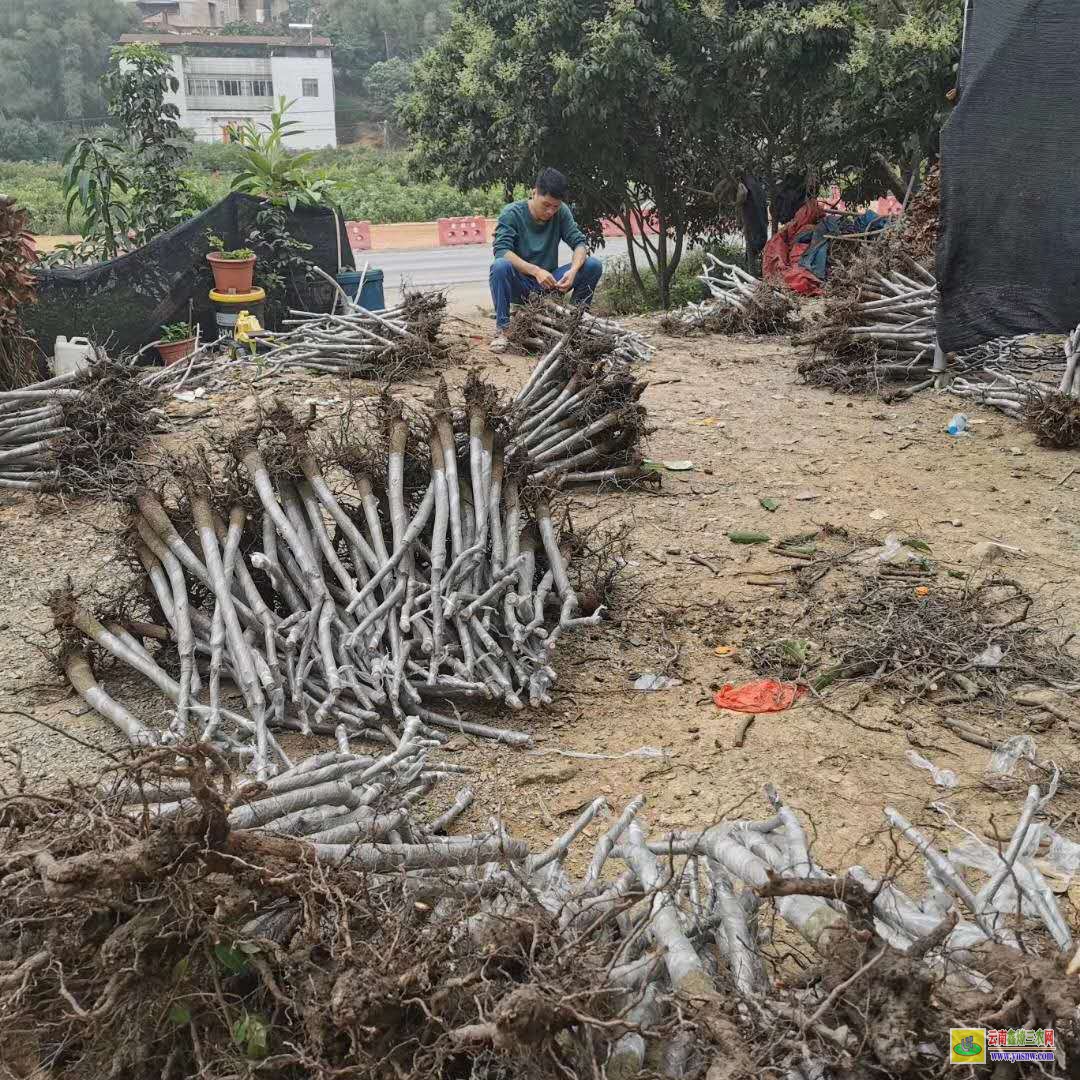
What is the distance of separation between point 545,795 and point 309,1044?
1421 millimetres

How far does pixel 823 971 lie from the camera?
1608 mm

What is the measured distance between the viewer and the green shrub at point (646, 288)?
14.7m

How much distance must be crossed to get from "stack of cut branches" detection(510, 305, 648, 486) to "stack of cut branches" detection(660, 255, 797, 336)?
4025mm

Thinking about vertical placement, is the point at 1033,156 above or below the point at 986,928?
above

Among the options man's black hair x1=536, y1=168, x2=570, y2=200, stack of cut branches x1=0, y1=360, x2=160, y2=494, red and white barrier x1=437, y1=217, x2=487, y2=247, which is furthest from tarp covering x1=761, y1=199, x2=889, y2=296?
red and white barrier x1=437, y1=217, x2=487, y2=247

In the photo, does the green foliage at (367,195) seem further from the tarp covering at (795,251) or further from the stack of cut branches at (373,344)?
the stack of cut branches at (373,344)

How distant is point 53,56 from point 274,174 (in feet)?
184

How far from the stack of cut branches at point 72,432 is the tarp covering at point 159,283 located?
1966mm

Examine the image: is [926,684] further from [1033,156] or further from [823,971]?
[1033,156]

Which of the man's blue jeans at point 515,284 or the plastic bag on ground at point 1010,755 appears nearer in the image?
the plastic bag on ground at point 1010,755

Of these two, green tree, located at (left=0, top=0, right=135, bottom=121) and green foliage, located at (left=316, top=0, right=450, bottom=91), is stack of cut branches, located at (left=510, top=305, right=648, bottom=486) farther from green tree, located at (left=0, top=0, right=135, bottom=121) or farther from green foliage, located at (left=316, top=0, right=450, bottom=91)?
green foliage, located at (left=316, top=0, right=450, bottom=91)

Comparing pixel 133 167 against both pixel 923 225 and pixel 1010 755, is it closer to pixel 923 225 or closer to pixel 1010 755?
pixel 923 225

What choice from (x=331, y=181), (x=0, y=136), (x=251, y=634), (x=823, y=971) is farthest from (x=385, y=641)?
(x=0, y=136)

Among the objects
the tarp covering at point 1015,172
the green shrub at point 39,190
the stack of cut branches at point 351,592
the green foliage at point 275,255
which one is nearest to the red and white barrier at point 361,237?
the green shrub at point 39,190
